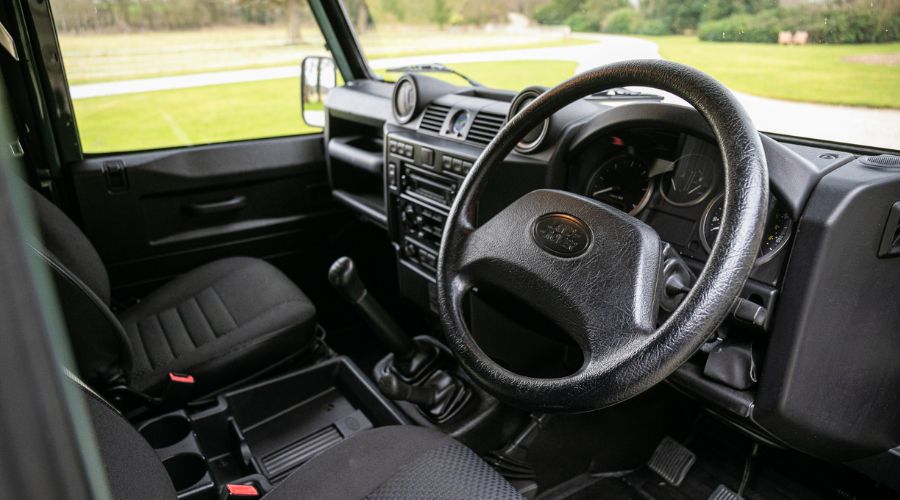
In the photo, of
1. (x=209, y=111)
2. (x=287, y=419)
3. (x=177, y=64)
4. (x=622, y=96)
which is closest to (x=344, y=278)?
(x=287, y=419)

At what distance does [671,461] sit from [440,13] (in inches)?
74.5

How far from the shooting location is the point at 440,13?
8.50 ft

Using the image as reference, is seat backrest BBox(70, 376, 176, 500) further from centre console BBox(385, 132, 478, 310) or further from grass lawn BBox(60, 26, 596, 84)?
grass lawn BBox(60, 26, 596, 84)

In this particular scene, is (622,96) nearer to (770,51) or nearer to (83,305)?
(770,51)

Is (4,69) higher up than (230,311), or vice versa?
(4,69)

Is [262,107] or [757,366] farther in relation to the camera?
[262,107]

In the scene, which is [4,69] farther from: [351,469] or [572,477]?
[572,477]

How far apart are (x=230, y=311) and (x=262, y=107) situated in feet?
7.20

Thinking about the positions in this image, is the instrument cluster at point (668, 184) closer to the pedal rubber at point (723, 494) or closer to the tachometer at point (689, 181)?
the tachometer at point (689, 181)

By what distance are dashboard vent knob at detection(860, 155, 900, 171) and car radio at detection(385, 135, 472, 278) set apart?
957mm

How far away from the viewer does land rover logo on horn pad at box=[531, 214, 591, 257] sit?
102cm

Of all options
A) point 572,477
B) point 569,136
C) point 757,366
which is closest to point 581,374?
point 757,366

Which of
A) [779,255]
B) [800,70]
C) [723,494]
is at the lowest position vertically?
[723,494]

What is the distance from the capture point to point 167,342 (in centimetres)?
183
